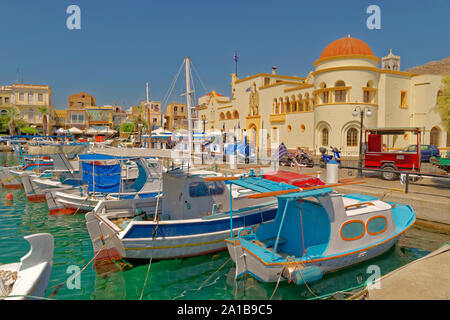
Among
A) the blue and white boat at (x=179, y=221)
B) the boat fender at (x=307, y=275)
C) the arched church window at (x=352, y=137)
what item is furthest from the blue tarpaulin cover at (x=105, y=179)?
the arched church window at (x=352, y=137)

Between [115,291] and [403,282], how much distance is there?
6356 mm

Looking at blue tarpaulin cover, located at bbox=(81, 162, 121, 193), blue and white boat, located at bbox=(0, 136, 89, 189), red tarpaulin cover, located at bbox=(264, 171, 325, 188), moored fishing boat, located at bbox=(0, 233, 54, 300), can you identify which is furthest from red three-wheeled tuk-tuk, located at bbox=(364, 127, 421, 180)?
blue and white boat, located at bbox=(0, 136, 89, 189)

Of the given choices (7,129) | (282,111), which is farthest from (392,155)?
(7,129)

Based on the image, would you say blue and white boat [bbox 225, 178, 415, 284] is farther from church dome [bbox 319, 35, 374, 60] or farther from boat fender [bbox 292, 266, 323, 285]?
church dome [bbox 319, 35, 374, 60]

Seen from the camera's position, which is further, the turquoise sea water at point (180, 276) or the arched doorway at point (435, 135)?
the arched doorway at point (435, 135)

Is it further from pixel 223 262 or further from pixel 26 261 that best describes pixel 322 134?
pixel 26 261

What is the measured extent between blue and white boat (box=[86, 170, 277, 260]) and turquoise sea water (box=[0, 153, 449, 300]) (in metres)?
0.47

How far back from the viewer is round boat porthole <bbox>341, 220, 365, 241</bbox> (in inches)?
297

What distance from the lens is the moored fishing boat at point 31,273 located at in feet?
15.4

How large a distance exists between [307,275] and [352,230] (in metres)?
1.88

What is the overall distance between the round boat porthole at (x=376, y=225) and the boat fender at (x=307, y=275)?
84.8 inches

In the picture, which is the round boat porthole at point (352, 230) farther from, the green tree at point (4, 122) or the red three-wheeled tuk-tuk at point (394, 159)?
the green tree at point (4, 122)
